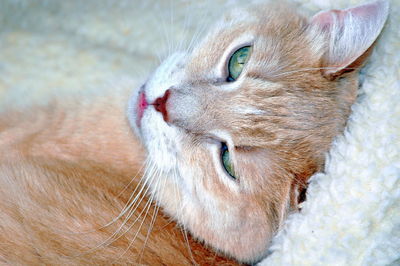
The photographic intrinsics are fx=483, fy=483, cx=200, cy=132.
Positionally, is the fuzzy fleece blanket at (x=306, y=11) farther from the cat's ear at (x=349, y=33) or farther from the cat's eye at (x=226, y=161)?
the cat's eye at (x=226, y=161)

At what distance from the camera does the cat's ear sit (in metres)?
1.41

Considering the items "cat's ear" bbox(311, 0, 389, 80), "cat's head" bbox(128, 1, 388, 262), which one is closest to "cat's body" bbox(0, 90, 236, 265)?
"cat's head" bbox(128, 1, 388, 262)

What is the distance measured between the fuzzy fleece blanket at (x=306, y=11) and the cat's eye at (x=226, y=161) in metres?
0.23

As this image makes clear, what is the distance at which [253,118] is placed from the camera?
1419mm

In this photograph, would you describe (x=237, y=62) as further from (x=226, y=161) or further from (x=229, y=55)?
(x=226, y=161)

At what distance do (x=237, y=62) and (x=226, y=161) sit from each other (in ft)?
1.05

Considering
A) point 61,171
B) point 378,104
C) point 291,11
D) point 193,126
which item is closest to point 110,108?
point 61,171

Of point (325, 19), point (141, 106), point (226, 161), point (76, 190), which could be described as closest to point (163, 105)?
point (141, 106)

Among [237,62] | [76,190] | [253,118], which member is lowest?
[76,190]

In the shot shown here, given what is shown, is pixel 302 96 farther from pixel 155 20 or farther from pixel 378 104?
pixel 155 20

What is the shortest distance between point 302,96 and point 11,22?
1.39 m

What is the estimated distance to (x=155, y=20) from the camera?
7.25ft

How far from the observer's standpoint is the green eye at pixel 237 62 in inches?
60.1

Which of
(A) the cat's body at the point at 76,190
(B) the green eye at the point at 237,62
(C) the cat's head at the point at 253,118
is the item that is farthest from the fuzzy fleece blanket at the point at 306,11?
(B) the green eye at the point at 237,62
